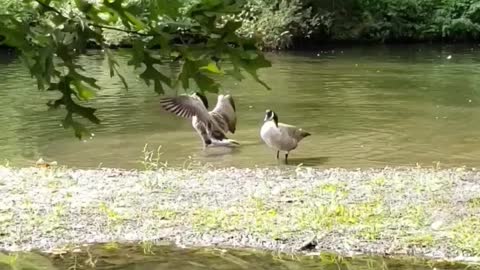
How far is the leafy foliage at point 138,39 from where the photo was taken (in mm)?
1852

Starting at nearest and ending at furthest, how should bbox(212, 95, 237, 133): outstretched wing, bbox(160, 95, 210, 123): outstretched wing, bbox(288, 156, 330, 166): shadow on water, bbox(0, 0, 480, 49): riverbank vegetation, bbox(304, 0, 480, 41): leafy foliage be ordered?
bbox(288, 156, 330, 166): shadow on water
bbox(160, 95, 210, 123): outstretched wing
bbox(212, 95, 237, 133): outstretched wing
bbox(0, 0, 480, 49): riverbank vegetation
bbox(304, 0, 480, 41): leafy foliage

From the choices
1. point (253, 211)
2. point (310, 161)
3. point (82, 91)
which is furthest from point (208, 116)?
point (82, 91)

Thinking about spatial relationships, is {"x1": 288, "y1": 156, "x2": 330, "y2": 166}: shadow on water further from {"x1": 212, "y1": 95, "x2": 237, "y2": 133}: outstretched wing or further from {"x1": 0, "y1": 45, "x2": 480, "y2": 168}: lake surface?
{"x1": 212, "y1": 95, "x2": 237, "y2": 133}: outstretched wing

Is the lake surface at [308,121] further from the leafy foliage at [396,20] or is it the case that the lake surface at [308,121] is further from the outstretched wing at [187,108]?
the leafy foliage at [396,20]

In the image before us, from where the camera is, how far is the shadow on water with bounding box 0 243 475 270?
5.79 metres

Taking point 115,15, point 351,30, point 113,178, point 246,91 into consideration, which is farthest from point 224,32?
point 351,30

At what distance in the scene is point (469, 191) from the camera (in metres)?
8.16

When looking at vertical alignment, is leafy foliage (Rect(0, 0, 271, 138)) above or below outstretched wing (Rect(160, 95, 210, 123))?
above

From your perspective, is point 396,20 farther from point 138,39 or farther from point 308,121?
point 138,39

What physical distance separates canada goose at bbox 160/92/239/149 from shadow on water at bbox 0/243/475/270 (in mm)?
5764

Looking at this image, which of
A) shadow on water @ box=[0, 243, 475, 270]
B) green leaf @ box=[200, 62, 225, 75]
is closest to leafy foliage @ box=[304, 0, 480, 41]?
shadow on water @ box=[0, 243, 475, 270]

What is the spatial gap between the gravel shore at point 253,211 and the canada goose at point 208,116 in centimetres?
277

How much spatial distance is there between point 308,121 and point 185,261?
29.9 ft

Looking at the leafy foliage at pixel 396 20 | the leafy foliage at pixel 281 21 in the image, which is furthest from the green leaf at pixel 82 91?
the leafy foliage at pixel 396 20
